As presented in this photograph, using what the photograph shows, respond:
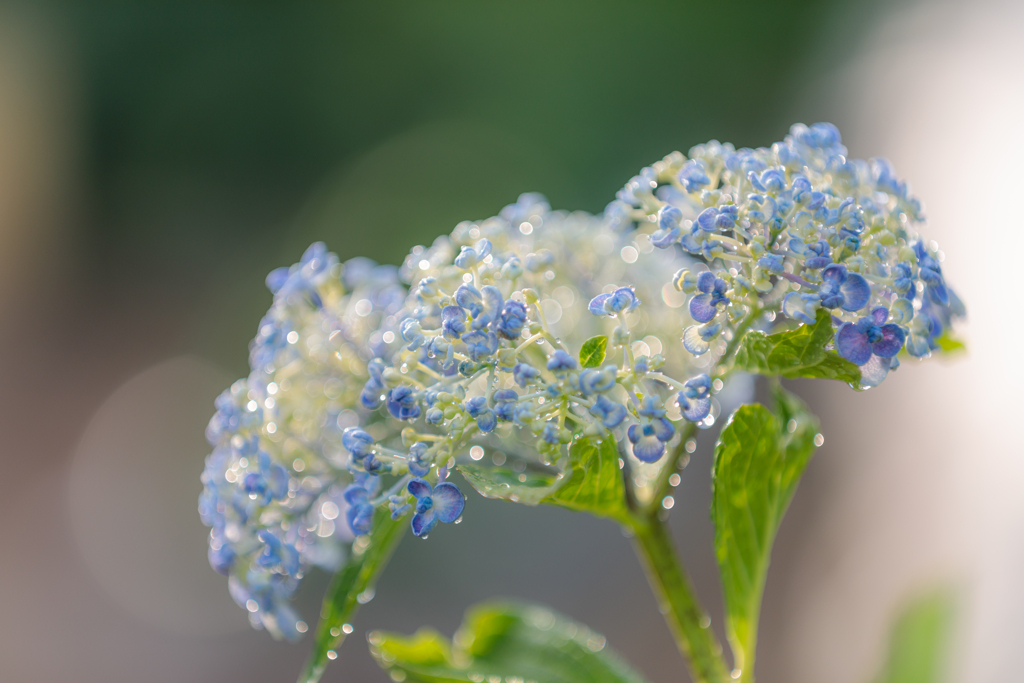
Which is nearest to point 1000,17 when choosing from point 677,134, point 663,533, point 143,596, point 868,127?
point 868,127

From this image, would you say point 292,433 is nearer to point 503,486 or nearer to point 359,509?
point 359,509

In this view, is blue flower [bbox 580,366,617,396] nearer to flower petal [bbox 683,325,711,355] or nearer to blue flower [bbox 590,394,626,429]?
blue flower [bbox 590,394,626,429]

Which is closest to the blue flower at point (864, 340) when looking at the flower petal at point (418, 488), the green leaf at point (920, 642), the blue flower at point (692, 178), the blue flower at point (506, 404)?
the blue flower at point (692, 178)

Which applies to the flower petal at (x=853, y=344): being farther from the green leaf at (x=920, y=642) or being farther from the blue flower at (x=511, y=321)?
the green leaf at (x=920, y=642)

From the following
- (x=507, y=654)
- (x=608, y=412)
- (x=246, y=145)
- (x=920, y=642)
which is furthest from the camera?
(x=246, y=145)

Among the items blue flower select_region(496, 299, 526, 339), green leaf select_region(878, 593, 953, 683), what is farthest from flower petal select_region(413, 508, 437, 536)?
green leaf select_region(878, 593, 953, 683)

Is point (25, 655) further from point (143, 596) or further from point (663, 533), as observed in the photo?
point (663, 533)

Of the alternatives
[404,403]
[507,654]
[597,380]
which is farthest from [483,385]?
[507,654]
